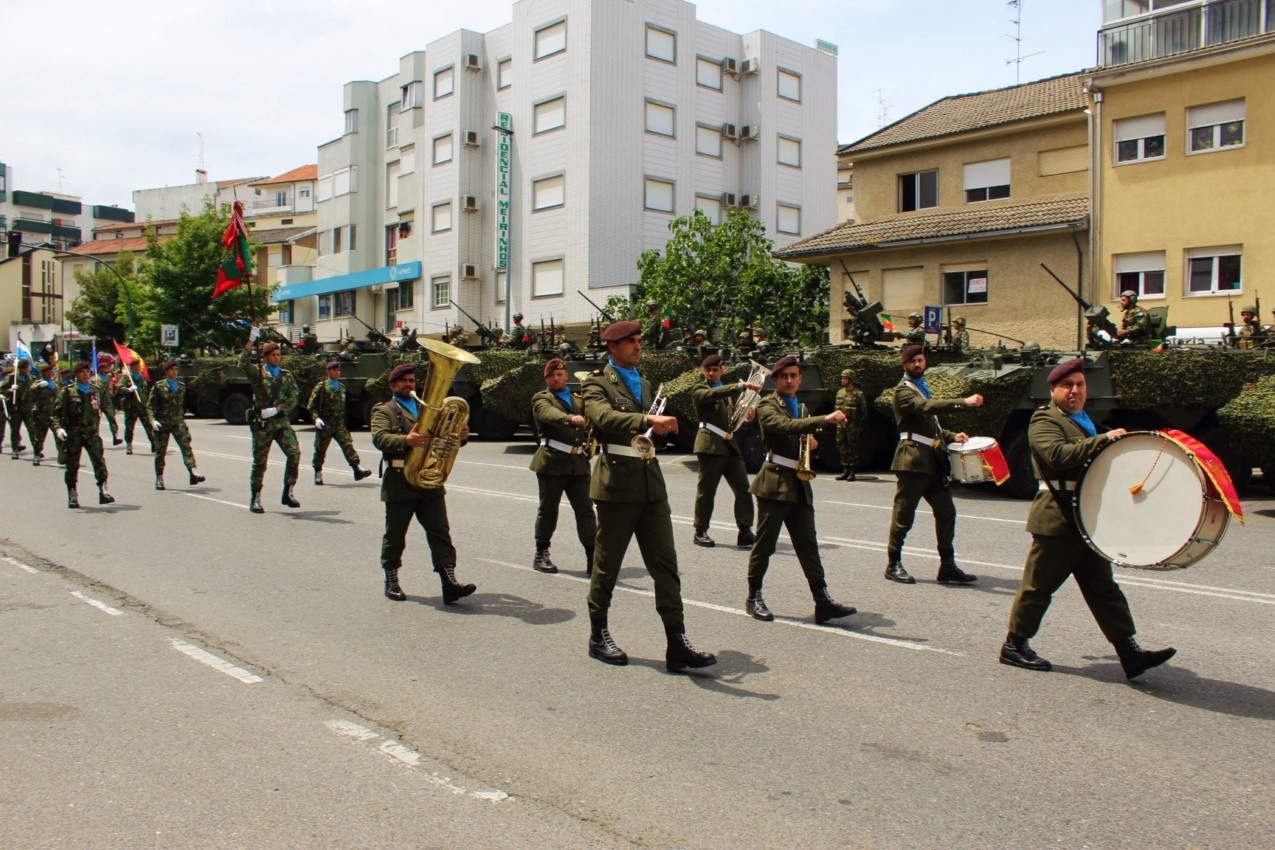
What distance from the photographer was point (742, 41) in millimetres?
40688

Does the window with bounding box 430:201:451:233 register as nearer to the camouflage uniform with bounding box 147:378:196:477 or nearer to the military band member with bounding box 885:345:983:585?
the camouflage uniform with bounding box 147:378:196:477

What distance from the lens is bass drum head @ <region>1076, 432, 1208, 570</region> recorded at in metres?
4.78

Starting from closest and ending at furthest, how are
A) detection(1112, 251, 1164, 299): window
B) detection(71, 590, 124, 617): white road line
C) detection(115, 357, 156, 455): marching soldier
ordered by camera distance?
detection(71, 590, 124, 617): white road line → detection(115, 357, 156, 455): marching soldier → detection(1112, 251, 1164, 299): window

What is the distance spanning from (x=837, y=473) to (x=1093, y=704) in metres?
11.4

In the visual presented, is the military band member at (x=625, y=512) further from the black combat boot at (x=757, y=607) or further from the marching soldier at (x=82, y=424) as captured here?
the marching soldier at (x=82, y=424)

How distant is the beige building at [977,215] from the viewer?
24.0 metres

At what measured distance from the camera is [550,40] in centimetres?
3662

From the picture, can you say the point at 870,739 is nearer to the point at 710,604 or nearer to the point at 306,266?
the point at 710,604

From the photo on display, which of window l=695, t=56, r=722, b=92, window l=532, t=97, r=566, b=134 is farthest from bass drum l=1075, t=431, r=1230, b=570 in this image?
window l=695, t=56, r=722, b=92

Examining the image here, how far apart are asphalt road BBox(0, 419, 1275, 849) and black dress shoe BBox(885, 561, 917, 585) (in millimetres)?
162

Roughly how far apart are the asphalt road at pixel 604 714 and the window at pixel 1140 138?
641 inches

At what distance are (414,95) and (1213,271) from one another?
103 feet

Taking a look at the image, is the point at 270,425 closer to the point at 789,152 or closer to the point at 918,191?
the point at 918,191

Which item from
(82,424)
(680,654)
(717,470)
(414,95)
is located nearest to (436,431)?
(680,654)
